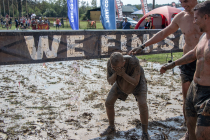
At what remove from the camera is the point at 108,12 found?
14289 mm

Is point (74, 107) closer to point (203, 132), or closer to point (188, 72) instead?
point (188, 72)

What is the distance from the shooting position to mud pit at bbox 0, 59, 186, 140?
3.49m

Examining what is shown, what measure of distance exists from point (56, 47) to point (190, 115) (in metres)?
3.63

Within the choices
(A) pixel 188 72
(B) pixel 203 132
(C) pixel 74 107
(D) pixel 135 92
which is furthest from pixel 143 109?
(C) pixel 74 107

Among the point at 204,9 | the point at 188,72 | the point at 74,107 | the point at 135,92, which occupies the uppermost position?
the point at 204,9

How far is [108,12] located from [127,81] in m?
11.9

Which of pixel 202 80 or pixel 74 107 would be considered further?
pixel 74 107

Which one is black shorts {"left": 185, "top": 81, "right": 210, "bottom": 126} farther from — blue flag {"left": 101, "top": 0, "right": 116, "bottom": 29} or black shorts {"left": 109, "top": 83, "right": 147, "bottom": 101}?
blue flag {"left": 101, "top": 0, "right": 116, "bottom": 29}

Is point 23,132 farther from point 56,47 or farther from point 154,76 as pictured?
point 154,76

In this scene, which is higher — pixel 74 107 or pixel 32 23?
pixel 32 23

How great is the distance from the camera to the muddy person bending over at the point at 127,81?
9.80 ft

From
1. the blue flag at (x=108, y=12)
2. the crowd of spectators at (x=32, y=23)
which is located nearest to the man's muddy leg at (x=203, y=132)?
the blue flag at (x=108, y=12)

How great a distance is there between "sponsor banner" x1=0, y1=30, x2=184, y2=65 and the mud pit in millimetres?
880

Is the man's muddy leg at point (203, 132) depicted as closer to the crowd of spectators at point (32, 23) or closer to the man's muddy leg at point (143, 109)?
the man's muddy leg at point (143, 109)
